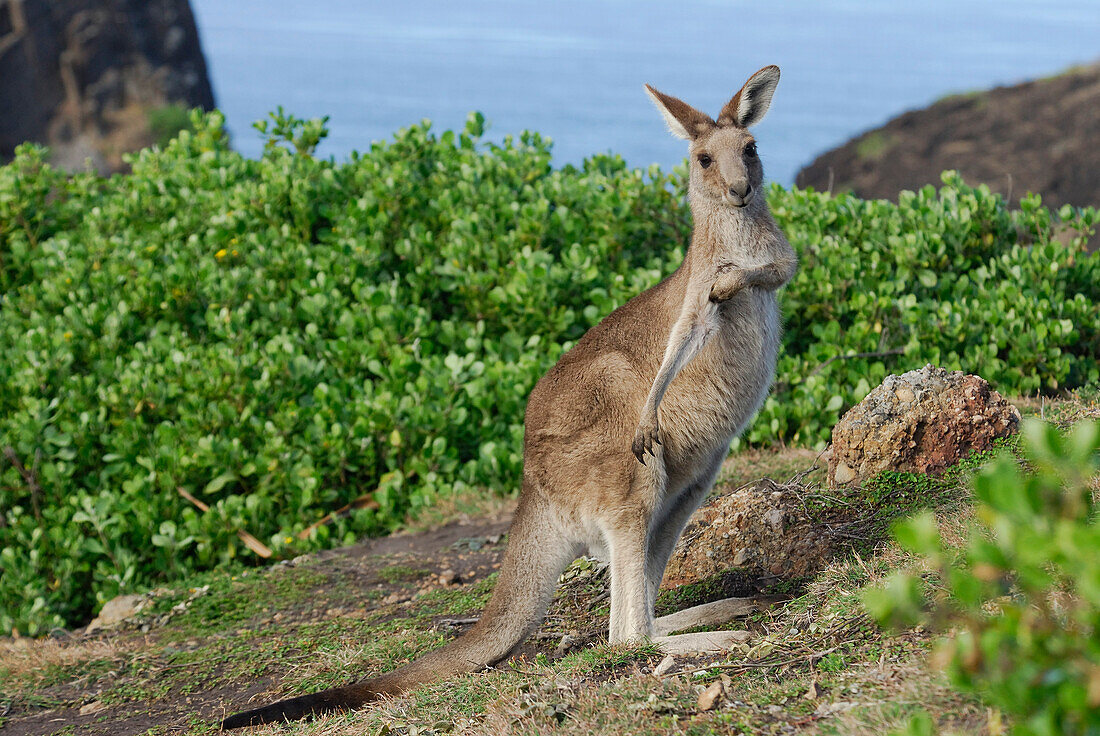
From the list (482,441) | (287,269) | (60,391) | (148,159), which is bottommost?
(482,441)

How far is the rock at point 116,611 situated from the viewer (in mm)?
4887

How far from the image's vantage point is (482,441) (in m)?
5.90

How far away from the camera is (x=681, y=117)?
366cm

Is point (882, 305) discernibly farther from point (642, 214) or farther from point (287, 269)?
point (287, 269)

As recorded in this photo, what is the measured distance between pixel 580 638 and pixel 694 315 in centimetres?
124

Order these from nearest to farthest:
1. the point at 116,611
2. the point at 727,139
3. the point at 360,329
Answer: the point at 727,139, the point at 116,611, the point at 360,329

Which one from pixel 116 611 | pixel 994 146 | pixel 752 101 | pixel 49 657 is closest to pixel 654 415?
pixel 752 101

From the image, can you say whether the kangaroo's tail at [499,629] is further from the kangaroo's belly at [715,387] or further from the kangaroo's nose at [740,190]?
the kangaroo's nose at [740,190]

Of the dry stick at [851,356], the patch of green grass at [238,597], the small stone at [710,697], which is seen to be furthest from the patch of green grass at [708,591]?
the dry stick at [851,356]

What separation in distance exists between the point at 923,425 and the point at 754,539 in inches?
32.3

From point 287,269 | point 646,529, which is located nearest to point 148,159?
point 287,269

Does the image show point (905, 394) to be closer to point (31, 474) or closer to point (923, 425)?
point (923, 425)

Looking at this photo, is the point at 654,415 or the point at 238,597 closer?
the point at 654,415

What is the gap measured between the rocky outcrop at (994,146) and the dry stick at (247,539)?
504 inches
